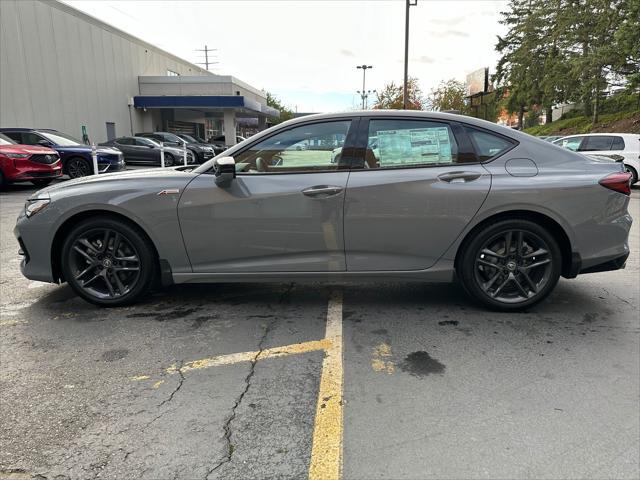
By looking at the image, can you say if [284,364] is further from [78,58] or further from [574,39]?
[574,39]

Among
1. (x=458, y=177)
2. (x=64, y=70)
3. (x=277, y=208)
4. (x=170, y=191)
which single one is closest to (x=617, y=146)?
(x=458, y=177)

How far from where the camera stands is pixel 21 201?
10.8m

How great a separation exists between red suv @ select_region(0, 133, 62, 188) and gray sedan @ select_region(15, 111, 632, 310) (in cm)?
963

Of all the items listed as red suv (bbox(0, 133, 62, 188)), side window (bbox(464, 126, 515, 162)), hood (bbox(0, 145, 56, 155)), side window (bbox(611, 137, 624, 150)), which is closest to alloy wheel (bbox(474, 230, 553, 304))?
side window (bbox(464, 126, 515, 162))

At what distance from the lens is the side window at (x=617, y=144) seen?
13992 mm

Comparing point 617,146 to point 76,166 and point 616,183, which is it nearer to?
point 616,183

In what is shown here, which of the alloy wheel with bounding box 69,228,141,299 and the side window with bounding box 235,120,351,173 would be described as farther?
the alloy wheel with bounding box 69,228,141,299

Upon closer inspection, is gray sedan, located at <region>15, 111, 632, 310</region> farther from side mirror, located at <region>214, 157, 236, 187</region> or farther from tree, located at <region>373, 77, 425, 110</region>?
tree, located at <region>373, 77, 425, 110</region>

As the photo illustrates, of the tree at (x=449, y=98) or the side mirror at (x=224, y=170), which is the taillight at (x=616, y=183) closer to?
the side mirror at (x=224, y=170)

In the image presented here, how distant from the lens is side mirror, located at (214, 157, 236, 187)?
3.71m

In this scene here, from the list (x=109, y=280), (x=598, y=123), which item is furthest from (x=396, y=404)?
(x=598, y=123)

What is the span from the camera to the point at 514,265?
154 inches

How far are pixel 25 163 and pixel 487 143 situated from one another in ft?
39.8

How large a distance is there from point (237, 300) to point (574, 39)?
33267mm
